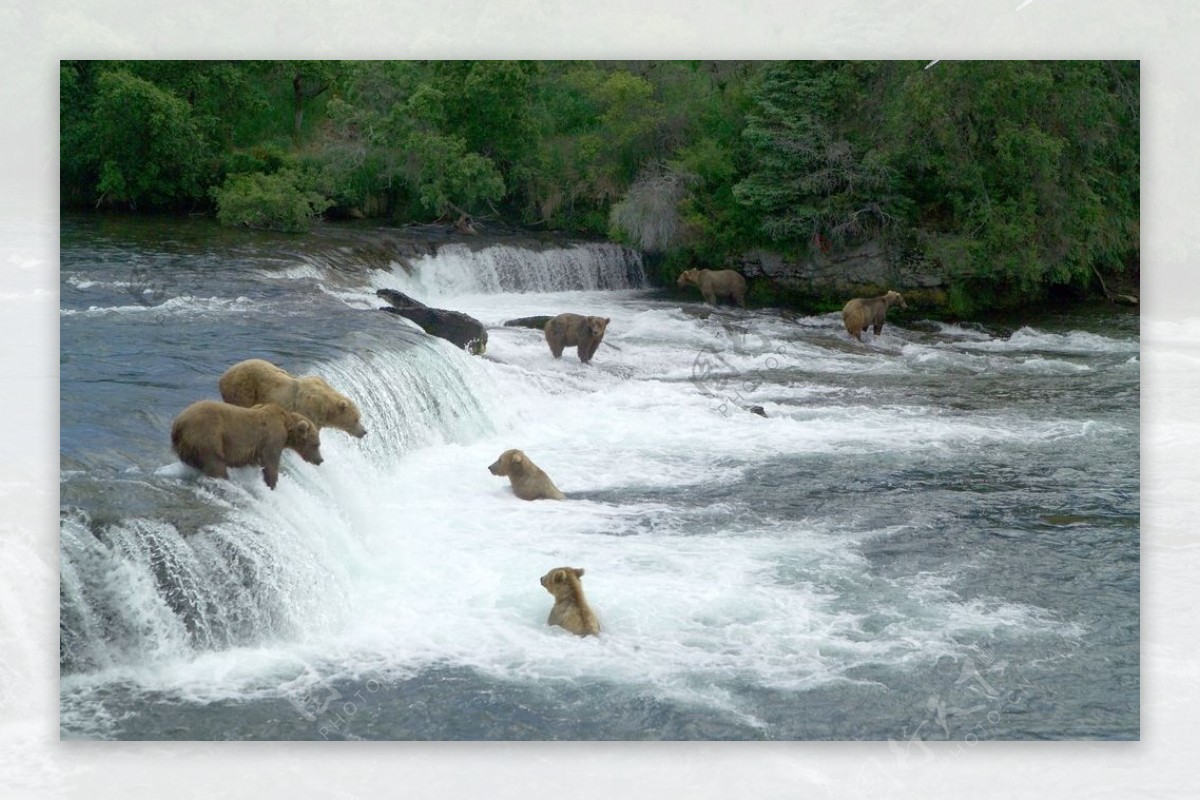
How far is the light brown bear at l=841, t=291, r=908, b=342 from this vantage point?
9.88 metres

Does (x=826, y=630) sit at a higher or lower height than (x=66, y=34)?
lower

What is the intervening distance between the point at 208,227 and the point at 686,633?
14.9 feet

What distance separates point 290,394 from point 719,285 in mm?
4296

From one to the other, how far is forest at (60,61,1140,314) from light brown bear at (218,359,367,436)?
4.24 feet

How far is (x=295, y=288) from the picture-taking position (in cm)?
1181

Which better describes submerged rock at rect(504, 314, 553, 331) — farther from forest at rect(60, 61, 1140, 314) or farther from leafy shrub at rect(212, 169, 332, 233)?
leafy shrub at rect(212, 169, 332, 233)

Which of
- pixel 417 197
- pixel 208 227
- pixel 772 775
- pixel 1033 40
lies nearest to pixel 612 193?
pixel 417 197

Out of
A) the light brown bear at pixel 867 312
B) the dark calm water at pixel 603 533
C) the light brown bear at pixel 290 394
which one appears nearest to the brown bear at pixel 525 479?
the dark calm water at pixel 603 533

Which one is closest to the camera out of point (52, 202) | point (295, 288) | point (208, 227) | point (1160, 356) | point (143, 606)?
point (143, 606)

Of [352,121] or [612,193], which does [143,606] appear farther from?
[612,193]

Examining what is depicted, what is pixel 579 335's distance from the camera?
11789 millimetres

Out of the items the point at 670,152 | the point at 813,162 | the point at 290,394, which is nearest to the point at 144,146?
the point at 290,394

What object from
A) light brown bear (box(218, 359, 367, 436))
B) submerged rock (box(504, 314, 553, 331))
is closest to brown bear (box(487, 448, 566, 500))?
light brown bear (box(218, 359, 367, 436))

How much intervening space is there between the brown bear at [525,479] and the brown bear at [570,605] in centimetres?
151
